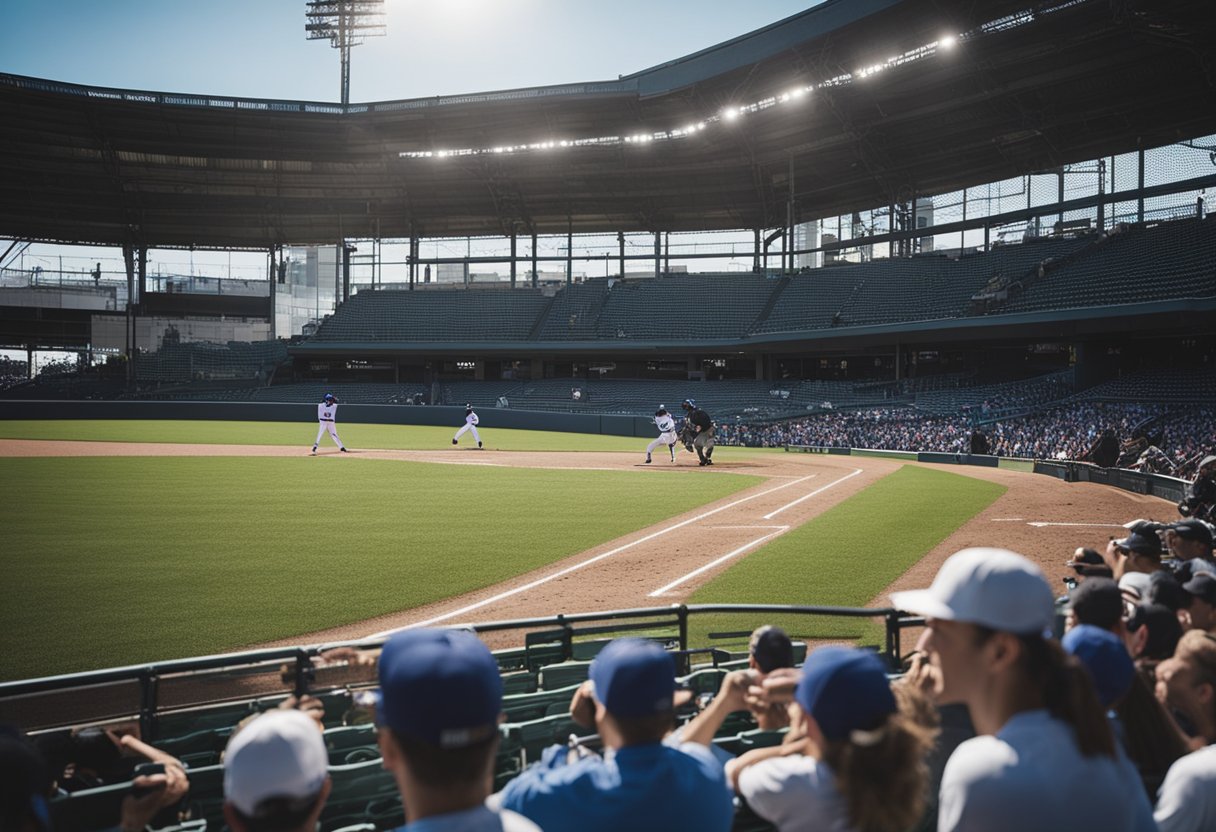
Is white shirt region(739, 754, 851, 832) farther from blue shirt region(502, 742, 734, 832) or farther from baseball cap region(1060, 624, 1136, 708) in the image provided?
baseball cap region(1060, 624, 1136, 708)

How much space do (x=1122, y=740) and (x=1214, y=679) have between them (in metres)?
0.62

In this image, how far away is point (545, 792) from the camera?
2734 mm

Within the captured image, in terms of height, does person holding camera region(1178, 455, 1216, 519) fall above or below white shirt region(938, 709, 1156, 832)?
below

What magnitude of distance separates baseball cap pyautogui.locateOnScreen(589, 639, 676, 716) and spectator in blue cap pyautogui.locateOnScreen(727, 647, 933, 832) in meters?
0.46

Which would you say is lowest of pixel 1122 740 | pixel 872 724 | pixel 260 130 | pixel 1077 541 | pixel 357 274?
pixel 1077 541

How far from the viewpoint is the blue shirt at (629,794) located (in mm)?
2656

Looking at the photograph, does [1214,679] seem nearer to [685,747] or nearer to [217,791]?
[685,747]

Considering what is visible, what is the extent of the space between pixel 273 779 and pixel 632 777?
42.8 inches

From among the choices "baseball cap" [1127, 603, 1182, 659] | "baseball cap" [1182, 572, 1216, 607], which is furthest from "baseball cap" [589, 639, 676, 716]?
"baseball cap" [1182, 572, 1216, 607]

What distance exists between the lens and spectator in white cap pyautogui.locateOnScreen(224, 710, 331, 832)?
2326mm

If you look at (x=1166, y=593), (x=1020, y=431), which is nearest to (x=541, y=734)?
(x=1166, y=593)

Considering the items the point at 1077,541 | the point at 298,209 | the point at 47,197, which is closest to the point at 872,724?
the point at 1077,541

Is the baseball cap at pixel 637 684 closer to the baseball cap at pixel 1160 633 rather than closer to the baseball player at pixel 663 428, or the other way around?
the baseball cap at pixel 1160 633

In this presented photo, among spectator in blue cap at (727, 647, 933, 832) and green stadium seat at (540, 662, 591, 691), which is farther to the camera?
green stadium seat at (540, 662, 591, 691)
